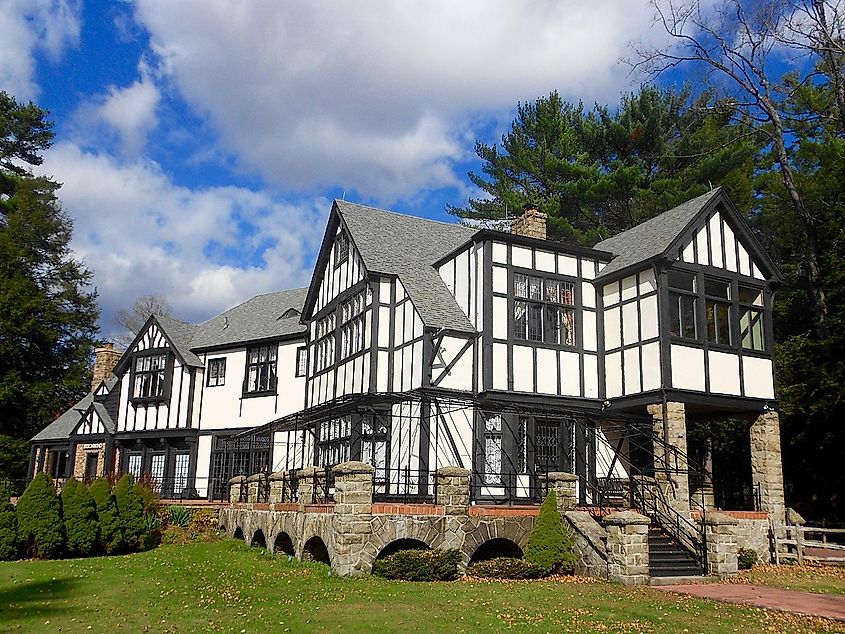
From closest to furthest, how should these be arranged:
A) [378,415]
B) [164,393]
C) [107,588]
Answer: [107,588]
[378,415]
[164,393]

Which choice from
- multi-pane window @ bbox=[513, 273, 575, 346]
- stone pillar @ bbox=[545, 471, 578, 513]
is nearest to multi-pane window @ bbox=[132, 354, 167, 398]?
multi-pane window @ bbox=[513, 273, 575, 346]

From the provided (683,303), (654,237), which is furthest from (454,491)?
(654,237)

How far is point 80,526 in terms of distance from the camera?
61.9ft

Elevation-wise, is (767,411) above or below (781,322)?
below

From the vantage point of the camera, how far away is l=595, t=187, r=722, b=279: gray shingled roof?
21.0 metres

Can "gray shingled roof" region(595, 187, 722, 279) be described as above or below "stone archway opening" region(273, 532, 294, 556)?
above

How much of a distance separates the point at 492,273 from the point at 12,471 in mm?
30639

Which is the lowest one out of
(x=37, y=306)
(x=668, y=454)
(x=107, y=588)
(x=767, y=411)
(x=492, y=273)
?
(x=107, y=588)

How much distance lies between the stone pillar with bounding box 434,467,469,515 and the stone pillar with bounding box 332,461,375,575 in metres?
1.72

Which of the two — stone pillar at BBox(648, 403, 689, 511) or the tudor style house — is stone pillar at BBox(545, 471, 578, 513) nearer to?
the tudor style house

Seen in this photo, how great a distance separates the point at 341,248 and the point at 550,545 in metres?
13.1

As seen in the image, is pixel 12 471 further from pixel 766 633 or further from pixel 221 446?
pixel 766 633

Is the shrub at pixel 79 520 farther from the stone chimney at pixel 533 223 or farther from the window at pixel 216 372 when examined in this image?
the stone chimney at pixel 533 223

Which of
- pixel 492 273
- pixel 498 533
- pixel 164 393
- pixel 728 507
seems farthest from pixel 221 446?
A: pixel 728 507
